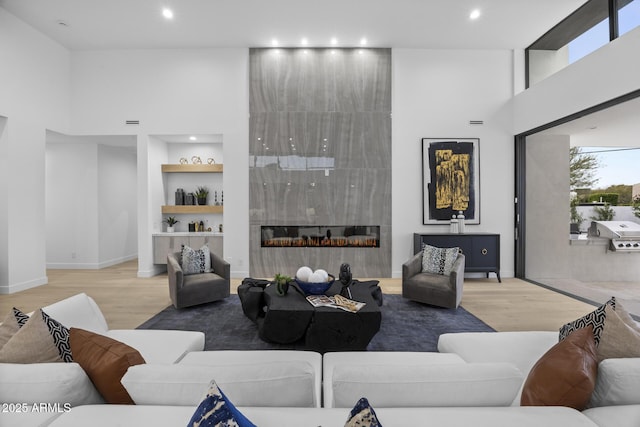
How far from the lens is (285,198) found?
20.4 ft

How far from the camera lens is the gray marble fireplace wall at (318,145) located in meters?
6.19

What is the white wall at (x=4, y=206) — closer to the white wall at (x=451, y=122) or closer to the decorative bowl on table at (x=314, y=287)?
the decorative bowl on table at (x=314, y=287)

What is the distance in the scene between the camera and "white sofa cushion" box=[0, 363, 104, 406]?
47.1 inches

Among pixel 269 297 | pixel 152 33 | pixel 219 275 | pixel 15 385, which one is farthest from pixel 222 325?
pixel 152 33

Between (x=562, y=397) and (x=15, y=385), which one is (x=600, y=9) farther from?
(x=15, y=385)

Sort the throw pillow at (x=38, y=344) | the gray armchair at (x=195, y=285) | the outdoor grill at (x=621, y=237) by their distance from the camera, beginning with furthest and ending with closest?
the outdoor grill at (x=621, y=237)
the gray armchair at (x=195, y=285)
the throw pillow at (x=38, y=344)

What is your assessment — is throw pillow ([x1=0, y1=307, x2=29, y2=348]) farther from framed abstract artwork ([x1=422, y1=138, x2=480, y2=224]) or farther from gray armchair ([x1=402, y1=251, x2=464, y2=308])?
framed abstract artwork ([x1=422, y1=138, x2=480, y2=224])

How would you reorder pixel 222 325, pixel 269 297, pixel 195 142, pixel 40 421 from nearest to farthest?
pixel 40 421, pixel 269 297, pixel 222 325, pixel 195 142

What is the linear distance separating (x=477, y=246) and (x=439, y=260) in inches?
59.5

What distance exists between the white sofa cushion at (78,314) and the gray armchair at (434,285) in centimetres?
342

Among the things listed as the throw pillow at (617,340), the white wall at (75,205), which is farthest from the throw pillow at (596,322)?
the white wall at (75,205)

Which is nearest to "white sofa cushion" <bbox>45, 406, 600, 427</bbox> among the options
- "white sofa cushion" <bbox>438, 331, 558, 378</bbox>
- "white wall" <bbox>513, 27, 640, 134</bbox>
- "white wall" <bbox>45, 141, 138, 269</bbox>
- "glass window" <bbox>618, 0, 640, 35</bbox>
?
"white sofa cushion" <bbox>438, 331, 558, 378</bbox>

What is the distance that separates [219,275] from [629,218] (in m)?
8.07

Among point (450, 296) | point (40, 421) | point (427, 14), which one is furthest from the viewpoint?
point (427, 14)
